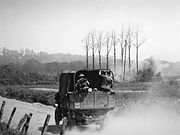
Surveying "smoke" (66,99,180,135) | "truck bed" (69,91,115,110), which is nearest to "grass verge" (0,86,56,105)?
"smoke" (66,99,180,135)

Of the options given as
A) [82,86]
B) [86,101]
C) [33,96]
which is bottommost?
[33,96]

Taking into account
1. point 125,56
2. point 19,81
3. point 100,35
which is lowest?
point 19,81

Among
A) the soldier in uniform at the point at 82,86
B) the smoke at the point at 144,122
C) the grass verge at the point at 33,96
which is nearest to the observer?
the smoke at the point at 144,122

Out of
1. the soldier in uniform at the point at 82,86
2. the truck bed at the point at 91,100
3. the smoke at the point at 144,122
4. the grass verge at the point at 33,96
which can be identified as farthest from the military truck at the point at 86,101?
the grass verge at the point at 33,96

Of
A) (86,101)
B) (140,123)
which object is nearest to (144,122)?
(140,123)

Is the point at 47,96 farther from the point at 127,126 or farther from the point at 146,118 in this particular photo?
the point at 127,126

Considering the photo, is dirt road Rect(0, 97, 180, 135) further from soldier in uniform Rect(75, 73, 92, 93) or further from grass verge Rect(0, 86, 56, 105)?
grass verge Rect(0, 86, 56, 105)

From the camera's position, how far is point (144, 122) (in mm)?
17406

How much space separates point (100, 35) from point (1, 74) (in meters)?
22.6

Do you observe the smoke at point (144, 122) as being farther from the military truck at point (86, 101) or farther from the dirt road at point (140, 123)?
the military truck at point (86, 101)

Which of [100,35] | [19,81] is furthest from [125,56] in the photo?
[19,81]

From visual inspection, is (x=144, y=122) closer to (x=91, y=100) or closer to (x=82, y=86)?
(x=91, y=100)

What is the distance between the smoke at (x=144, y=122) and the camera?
46.3ft

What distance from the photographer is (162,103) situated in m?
24.6
